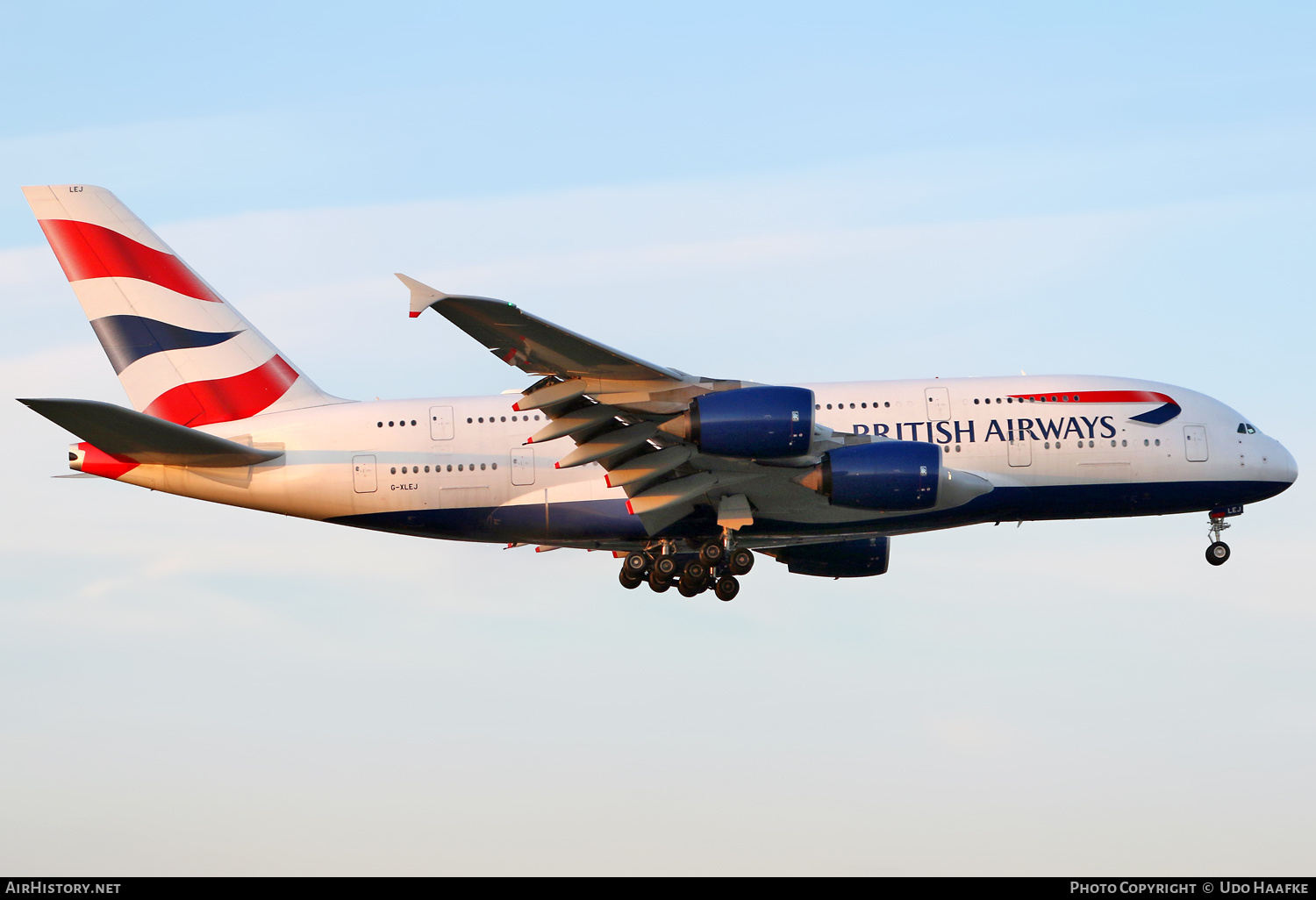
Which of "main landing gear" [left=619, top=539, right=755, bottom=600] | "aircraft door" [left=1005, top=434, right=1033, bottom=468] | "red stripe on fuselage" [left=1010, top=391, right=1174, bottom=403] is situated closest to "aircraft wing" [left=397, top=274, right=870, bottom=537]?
"main landing gear" [left=619, top=539, right=755, bottom=600]

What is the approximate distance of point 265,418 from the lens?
126 feet

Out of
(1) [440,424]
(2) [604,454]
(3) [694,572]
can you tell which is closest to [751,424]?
(2) [604,454]

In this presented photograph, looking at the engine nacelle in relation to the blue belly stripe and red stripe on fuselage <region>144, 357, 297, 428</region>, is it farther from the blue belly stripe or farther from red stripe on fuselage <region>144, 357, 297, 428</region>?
red stripe on fuselage <region>144, 357, 297, 428</region>

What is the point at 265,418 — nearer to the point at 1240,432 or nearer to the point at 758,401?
the point at 758,401

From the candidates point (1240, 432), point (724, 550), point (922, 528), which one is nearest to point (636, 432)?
point (724, 550)

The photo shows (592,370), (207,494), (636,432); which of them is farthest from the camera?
(207,494)

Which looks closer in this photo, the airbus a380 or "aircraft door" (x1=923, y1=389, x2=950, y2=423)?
the airbus a380

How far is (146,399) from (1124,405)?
85.7ft

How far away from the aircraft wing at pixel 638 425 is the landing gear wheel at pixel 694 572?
7.67 ft

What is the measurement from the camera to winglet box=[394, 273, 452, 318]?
2611 centimetres

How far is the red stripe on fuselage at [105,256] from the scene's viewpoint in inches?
1565

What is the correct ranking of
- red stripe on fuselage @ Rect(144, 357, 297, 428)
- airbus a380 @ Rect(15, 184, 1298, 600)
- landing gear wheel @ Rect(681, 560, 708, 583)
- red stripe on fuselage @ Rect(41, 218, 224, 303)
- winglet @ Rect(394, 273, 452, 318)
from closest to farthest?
winglet @ Rect(394, 273, 452, 318) < airbus a380 @ Rect(15, 184, 1298, 600) < red stripe on fuselage @ Rect(144, 357, 297, 428) < landing gear wheel @ Rect(681, 560, 708, 583) < red stripe on fuselage @ Rect(41, 218, 224, 303)

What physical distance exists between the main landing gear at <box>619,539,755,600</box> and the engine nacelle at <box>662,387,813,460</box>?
7234 mm

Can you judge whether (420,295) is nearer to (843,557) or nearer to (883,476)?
(883,476)
